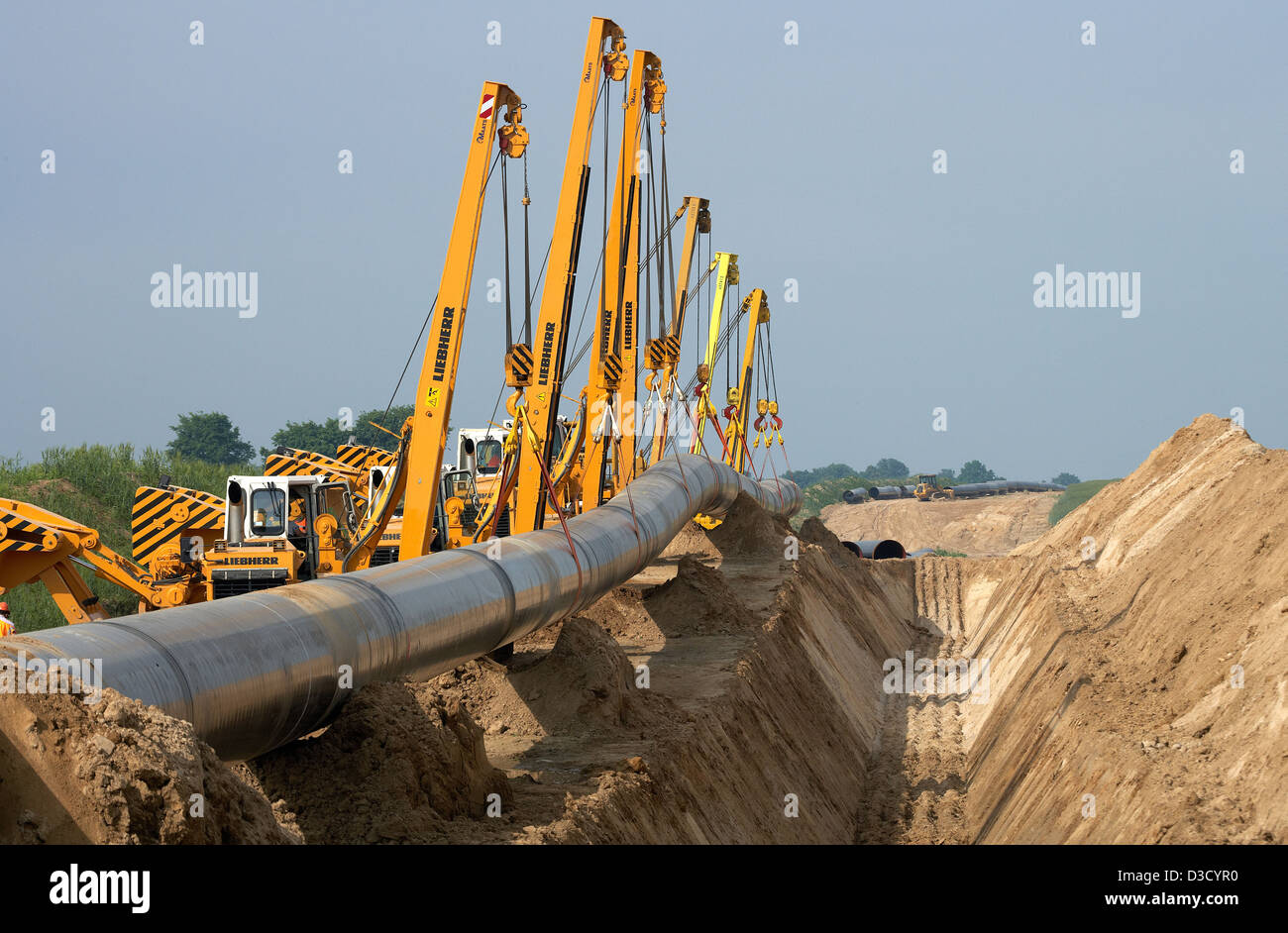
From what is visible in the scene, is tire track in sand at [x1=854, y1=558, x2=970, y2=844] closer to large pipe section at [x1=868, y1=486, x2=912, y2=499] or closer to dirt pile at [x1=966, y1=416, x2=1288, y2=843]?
dirt pile at [x1=966, y1=416, x2=1288, y2=843]

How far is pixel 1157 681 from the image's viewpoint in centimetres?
1469

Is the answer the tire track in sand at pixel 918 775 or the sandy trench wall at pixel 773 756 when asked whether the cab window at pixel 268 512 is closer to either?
the sandy trench wall at pixel 773 756

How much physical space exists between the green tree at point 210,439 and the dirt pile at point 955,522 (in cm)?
3986

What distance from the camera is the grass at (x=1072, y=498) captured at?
6362cm

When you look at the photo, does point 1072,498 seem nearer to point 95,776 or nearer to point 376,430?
point 376,430

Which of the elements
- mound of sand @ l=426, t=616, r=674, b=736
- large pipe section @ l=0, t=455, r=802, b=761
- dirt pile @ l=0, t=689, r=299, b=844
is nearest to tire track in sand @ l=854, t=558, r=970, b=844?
mound of sand @ l=426, t=616, r=674, b=736

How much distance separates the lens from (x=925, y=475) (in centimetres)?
8031

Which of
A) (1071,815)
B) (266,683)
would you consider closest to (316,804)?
(266,683)

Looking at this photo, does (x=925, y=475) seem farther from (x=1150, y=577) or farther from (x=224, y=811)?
(x=224, y=811)

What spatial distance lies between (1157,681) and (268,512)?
12554 millimetres

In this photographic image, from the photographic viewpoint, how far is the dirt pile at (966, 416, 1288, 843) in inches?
392

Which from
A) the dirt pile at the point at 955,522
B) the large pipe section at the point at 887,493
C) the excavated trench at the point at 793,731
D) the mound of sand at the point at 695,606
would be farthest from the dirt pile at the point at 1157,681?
the large pipe section at the point at 887,493

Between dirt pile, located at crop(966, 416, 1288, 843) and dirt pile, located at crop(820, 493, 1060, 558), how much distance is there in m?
38.4

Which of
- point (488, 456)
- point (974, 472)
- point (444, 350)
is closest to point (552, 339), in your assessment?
point (444, 350)
